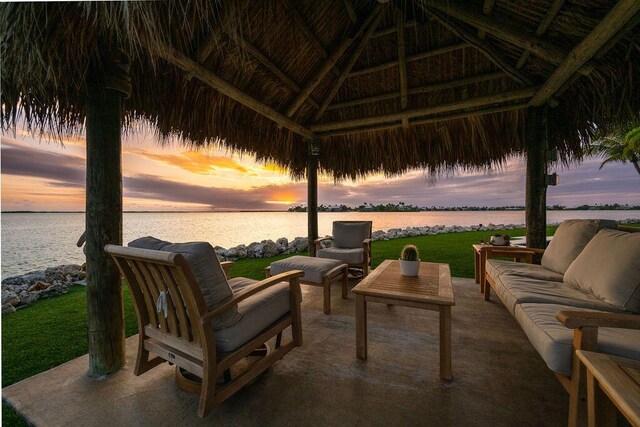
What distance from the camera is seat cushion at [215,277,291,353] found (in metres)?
1.34

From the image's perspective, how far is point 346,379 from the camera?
5.26 feet

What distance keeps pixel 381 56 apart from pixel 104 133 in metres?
3.43

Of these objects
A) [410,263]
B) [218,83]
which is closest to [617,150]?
[410,263]

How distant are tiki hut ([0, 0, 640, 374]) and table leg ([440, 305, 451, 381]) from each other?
7.00 ft

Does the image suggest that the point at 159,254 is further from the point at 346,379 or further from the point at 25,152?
the point at 25,152

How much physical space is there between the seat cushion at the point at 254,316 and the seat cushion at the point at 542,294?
1615 millimetres

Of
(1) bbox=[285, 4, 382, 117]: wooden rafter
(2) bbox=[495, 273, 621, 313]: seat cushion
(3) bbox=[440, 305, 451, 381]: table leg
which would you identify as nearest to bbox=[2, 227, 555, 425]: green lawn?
(3) bbox=[440, 305, 451, 381]: table leg

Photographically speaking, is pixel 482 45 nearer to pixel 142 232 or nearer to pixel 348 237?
pixel 348 237

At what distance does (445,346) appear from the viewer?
Result: 1591 mm

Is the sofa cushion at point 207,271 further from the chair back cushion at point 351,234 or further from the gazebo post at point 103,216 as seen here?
the chair back cushion at point 351,234

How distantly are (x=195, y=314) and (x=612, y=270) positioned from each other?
2533 millimetres

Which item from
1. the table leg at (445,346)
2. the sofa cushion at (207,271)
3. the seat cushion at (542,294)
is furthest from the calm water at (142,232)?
the seat cushion at (542,294)

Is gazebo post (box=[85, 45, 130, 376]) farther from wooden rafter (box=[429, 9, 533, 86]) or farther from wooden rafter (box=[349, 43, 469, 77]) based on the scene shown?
wooden rafter (box=[429, 9, 533, 86])

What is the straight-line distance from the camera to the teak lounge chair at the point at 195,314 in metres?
1.22
